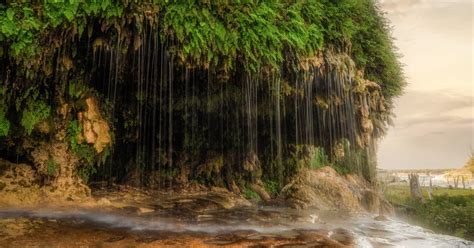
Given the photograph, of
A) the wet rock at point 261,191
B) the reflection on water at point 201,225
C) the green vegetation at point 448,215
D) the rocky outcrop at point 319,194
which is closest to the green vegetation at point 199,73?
the wet rock at point 261,191

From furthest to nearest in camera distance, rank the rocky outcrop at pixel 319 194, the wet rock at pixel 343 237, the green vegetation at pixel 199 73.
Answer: the rocky outcrop at pixel 319 194 → the green vegetation at pixel 199 73 → the wet rock at pixel 343 237

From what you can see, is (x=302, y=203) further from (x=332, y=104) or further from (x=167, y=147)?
(x=167, y=147)

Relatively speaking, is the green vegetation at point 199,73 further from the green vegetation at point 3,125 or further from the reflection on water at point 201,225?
the reflection on water at point 201,225

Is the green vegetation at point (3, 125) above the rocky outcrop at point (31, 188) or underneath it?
above

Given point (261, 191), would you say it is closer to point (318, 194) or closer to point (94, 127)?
point (318, 194)

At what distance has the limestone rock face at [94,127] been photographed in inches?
326

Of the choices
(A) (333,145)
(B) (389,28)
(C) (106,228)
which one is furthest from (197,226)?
(B) (389,28)

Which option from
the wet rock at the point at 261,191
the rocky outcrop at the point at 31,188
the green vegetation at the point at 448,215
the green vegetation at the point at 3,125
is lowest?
the green vegetation at the point at 448,215

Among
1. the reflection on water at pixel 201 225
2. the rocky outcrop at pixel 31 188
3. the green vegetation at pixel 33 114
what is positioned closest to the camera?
the reflection on water at pixel 201 225

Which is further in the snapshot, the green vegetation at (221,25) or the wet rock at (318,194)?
the wet rock at (318,194)

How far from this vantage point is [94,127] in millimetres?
8414

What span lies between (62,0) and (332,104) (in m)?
7.82

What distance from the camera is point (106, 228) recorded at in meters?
5.46

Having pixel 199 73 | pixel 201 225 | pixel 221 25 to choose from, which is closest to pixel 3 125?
pixel 199 73
